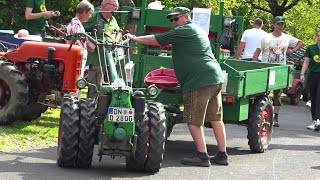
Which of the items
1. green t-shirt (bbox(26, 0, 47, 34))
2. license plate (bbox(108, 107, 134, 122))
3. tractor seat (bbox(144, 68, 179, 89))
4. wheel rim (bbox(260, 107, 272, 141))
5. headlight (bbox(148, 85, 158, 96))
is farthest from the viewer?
green t-shirt (bbox(26, 0, 47, 34))

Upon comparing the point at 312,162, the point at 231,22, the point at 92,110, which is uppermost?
the point at 231,22

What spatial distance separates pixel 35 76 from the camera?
11367mm

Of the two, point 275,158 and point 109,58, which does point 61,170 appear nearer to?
point 109,58

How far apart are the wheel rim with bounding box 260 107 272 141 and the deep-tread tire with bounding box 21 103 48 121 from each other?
3236mm

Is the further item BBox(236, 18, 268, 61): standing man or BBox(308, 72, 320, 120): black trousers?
BBox(236, 18, 268, 61): standing man

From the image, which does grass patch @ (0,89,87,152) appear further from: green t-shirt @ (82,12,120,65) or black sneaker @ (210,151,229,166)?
black sneaker @ (210,151,229,166)

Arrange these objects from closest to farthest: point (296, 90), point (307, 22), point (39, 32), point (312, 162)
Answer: point (312, 162), point (39, 32), point (296, 90), point (307, 22)

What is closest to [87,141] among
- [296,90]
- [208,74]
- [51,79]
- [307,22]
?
[208,74]

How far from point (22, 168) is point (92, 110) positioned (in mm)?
974

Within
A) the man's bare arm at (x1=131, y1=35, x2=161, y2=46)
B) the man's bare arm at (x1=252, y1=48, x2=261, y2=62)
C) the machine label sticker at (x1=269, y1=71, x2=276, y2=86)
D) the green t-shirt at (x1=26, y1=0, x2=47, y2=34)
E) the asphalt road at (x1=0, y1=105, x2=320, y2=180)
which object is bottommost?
the asphalt road at (x1=0, y1=105, x2=320, y2=180)

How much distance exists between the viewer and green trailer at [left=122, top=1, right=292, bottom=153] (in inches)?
404

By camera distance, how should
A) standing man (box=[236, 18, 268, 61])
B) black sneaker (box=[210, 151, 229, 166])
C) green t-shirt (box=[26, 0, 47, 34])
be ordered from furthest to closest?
standing man (box=[236, 18, 268, 61])
green t-shirt (box=[26, 0, 47, 34])
black sneaker (box=[210, 151, 229, 166])

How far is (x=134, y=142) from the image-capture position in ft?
27.4

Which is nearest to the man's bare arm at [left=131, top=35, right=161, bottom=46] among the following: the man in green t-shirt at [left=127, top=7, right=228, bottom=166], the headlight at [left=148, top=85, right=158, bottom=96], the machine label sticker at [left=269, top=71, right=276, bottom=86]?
the man in green t-shirt at [left=127, top=7, right=228, bottom=166]
